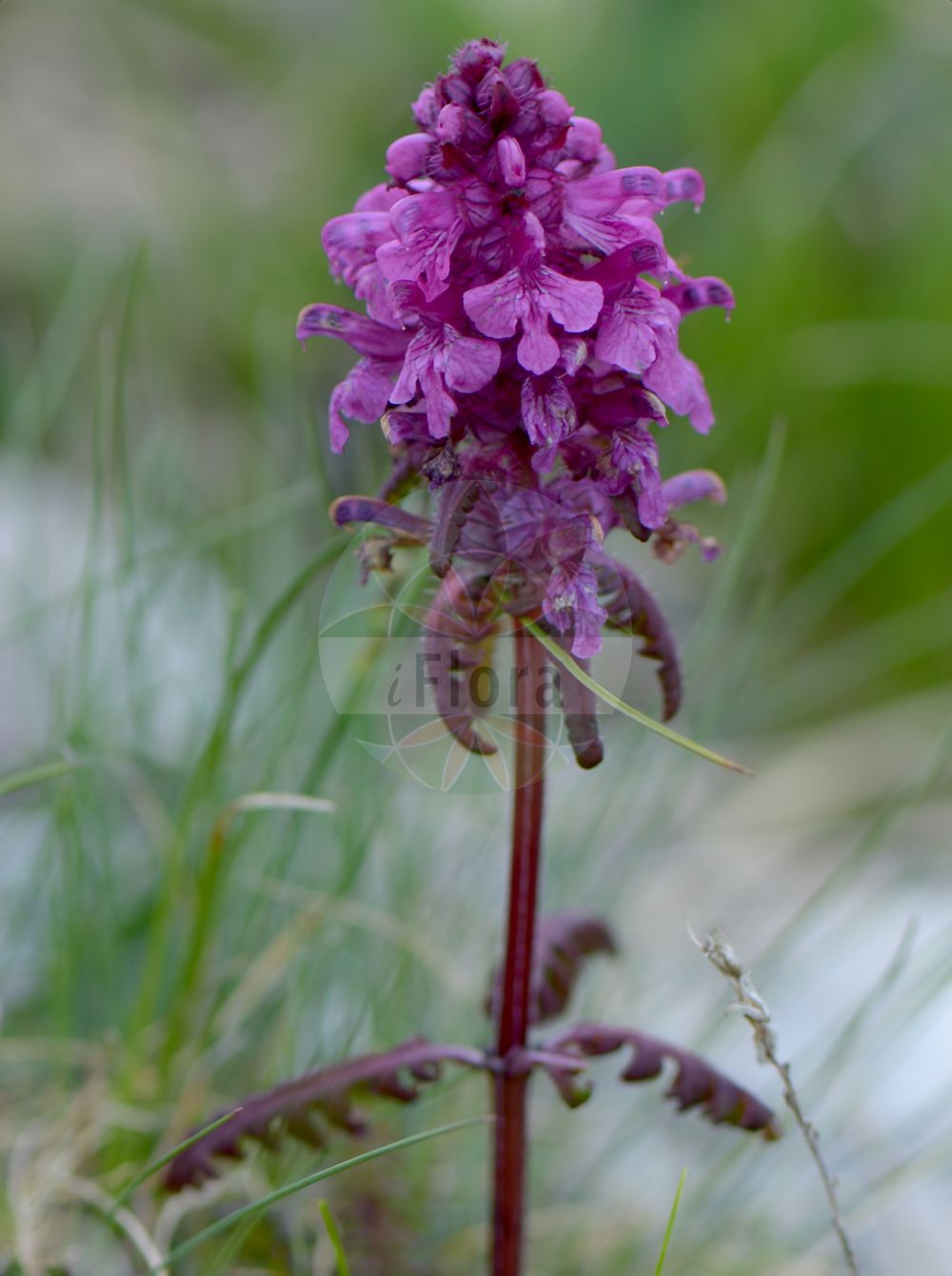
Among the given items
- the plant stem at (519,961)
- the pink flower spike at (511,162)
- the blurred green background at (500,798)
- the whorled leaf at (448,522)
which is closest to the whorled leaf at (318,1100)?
the plant stem at (519,961)

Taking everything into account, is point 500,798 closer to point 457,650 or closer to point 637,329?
point 457,650

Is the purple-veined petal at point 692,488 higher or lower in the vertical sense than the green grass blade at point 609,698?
higher

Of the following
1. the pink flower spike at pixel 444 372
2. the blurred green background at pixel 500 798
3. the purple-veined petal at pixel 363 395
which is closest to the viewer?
the pink flower spike at pixel 444 372

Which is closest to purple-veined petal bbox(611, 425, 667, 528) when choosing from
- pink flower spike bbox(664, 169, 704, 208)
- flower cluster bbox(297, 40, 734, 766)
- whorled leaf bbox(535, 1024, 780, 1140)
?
flower cluster bbox(297, 40, 734, 766)

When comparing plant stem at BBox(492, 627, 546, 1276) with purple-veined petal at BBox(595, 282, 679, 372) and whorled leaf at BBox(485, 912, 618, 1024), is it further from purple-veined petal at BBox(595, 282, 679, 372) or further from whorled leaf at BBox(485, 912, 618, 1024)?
purple-veined petal at BBox(595, 282, 679, 372)

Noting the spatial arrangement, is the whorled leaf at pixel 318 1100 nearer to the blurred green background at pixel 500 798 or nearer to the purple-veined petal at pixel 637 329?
the blurred green background at pixel 500 798

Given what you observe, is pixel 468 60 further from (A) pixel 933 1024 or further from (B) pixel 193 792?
(A) pixel 933 1024

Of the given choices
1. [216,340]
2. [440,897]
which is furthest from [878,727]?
[216,340]
